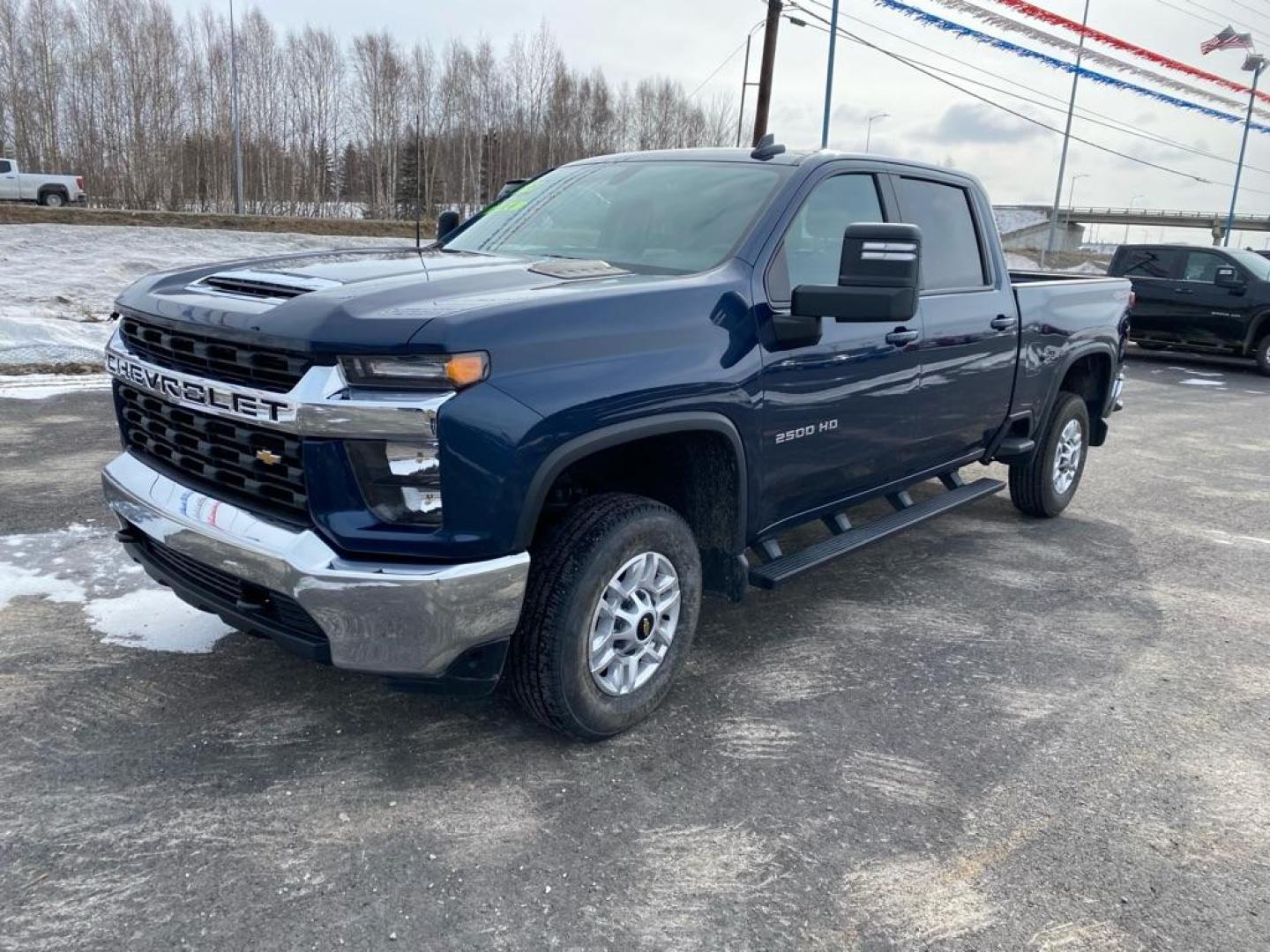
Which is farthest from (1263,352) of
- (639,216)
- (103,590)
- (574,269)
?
(103,590)

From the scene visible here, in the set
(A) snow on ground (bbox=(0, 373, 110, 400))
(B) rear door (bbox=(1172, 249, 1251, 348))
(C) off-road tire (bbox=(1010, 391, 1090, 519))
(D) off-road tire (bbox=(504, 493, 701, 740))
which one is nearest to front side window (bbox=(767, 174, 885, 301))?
(D) off-road tire (bbox=(504, 493, 701, 740))

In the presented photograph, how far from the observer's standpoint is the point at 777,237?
11.2ft

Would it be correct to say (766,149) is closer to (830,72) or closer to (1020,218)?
(830,72)

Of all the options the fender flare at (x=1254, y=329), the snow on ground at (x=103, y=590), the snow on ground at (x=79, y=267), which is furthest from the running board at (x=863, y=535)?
the fender flare at (x=1254, y=329)

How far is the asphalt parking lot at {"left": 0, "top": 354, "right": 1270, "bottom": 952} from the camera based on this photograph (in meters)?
2.31

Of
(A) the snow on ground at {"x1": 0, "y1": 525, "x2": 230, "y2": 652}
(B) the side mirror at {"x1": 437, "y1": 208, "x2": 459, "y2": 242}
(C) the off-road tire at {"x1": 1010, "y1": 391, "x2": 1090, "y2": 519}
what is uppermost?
(B) the side mirror at {"x1": 437, "y1": 208, "x2": 459, "y2": 242}

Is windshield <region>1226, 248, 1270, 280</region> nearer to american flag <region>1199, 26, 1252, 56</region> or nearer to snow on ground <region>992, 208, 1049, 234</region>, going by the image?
american flag <region>1199, 26, 1252, 56</region>

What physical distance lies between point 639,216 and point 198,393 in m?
1.82

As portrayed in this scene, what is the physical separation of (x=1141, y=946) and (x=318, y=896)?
199 cm

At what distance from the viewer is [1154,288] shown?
14.5 m

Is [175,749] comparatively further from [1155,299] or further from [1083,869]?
[1155,299]

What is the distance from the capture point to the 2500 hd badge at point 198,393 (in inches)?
98.5

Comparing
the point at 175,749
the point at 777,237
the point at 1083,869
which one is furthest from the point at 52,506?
the point at 1083,869

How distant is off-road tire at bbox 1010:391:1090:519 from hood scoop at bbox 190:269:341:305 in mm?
4305
